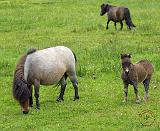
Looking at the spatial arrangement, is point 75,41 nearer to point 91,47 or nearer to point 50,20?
point 91,47

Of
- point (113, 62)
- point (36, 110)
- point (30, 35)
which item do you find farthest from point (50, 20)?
point (36, 110)

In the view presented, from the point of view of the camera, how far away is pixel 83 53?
68.5ft

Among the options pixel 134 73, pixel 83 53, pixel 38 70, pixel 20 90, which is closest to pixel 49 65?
pixel 38 70

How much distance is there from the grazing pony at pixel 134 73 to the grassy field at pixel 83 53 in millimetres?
478

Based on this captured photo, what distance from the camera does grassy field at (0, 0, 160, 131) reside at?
1226 cm

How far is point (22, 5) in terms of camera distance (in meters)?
38.1

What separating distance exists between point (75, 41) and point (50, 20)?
22.6 feet

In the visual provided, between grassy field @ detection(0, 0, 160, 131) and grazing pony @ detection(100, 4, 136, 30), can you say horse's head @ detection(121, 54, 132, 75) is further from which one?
grazing pony @ detection(100, 4, 136, 30)

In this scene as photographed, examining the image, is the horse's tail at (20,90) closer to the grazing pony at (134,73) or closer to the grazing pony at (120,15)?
the grazing pony at (134,73)

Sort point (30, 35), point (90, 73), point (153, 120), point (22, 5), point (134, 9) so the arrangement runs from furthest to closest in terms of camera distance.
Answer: point (22, 5) < point (134, 9) < point (30, 35) < point (90, 73) < point (153, 120)

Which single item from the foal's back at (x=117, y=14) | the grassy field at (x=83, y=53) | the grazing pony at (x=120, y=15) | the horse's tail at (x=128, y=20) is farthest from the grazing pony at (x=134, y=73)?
the foal's back at (x=117, y=14)

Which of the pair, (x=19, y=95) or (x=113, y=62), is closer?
(x=19, y=95)

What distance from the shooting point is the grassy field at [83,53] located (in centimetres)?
1226

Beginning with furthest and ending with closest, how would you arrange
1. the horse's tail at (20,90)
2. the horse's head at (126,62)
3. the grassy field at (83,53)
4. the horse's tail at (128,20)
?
the horse's tail at (128,20) < the horse's head at (126,62) < the horse's tail at (20,90) < the grassy field at (83,53)
